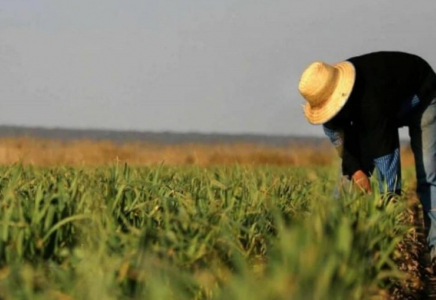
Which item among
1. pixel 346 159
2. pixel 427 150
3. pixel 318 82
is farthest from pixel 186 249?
pixel 427 150

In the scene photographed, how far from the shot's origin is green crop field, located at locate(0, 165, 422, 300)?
249 centimetres

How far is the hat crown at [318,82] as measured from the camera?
231 inches

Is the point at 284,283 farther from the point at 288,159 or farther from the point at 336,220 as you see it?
the point at 288,159

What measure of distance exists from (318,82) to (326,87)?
0.32 feet

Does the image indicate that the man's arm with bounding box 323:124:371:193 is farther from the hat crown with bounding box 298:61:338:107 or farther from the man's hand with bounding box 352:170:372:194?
the hat crown with bounding box 298:61:338:107

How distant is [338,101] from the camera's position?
5.82 m

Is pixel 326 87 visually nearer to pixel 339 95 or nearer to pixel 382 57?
pixel 339 95

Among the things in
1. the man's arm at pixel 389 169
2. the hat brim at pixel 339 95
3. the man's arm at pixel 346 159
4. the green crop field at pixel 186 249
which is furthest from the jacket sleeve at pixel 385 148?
the green crop field at pixel 186 249

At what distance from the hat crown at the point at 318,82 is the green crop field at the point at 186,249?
2.95 feet

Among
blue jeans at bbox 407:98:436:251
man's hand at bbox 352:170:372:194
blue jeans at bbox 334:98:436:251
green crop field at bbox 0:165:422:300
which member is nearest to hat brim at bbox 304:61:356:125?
man's hand at bbox 352:170:372:194

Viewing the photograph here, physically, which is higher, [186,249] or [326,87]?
[326,87]

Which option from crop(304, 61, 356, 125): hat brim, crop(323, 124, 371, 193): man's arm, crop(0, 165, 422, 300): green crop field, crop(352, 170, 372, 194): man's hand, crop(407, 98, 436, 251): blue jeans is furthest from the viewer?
crop(407, 98, 436, 251): blue jeans

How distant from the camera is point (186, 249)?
3.58 meters

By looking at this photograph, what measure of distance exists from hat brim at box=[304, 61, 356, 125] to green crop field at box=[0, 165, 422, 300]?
0.81m
